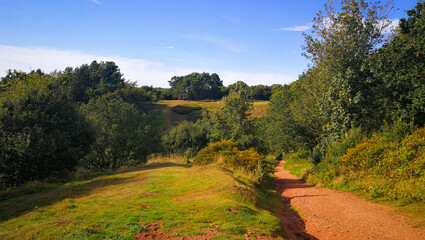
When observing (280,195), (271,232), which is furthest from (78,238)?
(280,195)

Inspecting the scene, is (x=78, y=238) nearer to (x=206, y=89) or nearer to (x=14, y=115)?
(x=14, y=115)

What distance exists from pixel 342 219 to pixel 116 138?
22123 millimetres

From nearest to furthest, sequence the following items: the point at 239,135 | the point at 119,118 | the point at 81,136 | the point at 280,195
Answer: the point at 280,195 → the point at 81,136 → the point at 239,135 → the point at 119,118

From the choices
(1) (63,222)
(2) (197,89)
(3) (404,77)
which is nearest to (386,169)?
(3) (404,77)

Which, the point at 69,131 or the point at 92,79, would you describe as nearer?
the point at 69,131

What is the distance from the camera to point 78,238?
628cm

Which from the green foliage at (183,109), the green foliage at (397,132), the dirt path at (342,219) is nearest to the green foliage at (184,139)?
the dirt path at (342,219)

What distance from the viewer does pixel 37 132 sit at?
17.2m

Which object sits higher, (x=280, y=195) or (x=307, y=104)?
(x=307, y=104)

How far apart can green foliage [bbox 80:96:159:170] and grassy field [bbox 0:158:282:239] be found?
483 inches

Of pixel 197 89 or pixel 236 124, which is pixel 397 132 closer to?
pixel 236 124

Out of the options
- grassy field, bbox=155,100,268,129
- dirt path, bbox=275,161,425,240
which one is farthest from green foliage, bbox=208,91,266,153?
grassy field, bbox=155,100,268,129

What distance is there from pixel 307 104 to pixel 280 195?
15980 millimetres

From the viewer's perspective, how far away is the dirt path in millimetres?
8379
